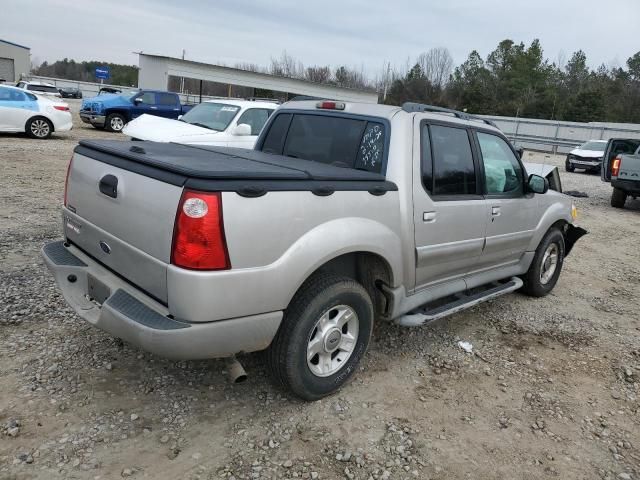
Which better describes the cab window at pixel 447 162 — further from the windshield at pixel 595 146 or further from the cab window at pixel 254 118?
the windshield at pixel 595 146

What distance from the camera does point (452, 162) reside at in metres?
3.87

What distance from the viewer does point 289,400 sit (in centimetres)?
320

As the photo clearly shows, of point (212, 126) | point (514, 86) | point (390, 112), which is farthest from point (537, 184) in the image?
point (514, 86)

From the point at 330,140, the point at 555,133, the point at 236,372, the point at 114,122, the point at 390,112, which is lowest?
the point at 236,372

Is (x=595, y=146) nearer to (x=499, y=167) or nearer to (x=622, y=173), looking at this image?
(x=622, y=173)

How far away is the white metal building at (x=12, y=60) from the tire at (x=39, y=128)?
54.6m

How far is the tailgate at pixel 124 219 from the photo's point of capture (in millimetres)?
2547

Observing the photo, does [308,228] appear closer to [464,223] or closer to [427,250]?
[427,250]

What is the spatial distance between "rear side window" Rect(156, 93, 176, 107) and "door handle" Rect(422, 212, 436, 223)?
1697 cm

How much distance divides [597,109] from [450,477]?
201 feet

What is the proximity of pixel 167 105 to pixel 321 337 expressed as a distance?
17329mm

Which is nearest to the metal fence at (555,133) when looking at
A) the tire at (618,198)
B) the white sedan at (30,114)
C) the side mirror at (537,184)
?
the tire at (618,198)

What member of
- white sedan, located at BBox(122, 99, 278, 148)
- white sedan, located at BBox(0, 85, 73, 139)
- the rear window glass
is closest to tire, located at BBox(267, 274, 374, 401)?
the rear window glass

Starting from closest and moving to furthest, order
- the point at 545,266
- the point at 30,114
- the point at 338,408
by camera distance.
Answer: the point at 338,408
the point at 545,266
the point at 30,114
